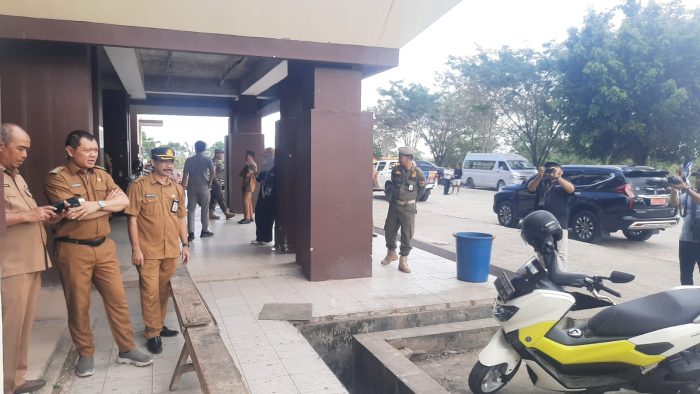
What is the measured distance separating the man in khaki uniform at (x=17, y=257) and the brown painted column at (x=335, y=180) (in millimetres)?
3210

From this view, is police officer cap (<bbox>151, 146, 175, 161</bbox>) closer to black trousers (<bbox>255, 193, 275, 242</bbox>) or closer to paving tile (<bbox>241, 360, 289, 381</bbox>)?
paving tile (<bbox>241, 360, 289, 381</bbox>)

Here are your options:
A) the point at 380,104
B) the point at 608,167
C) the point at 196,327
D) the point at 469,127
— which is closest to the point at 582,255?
the point at 608,167

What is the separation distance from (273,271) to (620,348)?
14.1ft

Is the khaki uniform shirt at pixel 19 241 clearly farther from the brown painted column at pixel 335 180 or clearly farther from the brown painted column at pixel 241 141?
the brown painted column at pixel 241 141

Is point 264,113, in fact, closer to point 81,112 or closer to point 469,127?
point 81,112

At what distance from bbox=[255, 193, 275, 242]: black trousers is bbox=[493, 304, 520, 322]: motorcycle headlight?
5.00 metres

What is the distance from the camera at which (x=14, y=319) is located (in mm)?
3250

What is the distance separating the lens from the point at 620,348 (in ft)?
11.4

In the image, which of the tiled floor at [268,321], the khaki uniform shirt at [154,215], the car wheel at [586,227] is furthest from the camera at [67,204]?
the car wheel at [586,227]

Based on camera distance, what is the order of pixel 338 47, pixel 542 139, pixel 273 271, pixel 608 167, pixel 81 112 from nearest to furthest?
1. pixel 81 112
2. pixel 338 47
3. pixel 273 271
4. pixel 608 167
5. pixel 542 139

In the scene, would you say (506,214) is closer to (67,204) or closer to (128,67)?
(128,67)

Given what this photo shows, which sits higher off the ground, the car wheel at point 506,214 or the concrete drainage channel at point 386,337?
the car wheel at point 506,214

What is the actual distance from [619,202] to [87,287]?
9.47m

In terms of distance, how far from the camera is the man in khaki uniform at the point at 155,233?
Result: 4.20 meters
